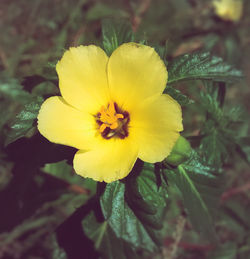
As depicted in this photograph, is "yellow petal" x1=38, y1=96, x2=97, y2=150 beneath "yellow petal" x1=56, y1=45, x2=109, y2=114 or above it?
beneath

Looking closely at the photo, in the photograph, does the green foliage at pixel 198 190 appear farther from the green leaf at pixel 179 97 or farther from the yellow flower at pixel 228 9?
the yellow flower at pixel 228 9

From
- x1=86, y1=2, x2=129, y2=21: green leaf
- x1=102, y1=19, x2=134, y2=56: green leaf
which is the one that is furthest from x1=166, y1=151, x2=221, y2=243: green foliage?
x1=86, y1=2, x2=129, y2=21: green leaf

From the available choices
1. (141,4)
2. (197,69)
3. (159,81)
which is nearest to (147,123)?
(159,81)

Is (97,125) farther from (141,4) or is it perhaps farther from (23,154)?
(141,4)

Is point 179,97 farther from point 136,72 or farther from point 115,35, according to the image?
point 115,35

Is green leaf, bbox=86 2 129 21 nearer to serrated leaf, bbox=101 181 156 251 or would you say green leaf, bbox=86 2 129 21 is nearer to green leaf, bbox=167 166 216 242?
green leaf, bbox=167 166 216 242

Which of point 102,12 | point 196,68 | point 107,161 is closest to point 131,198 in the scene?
point 107,161

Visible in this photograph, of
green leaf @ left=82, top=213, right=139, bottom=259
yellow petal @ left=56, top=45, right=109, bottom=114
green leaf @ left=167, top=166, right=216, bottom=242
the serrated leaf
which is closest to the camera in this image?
yellow petal @ left=56, top=45, right=109, bottom=114
